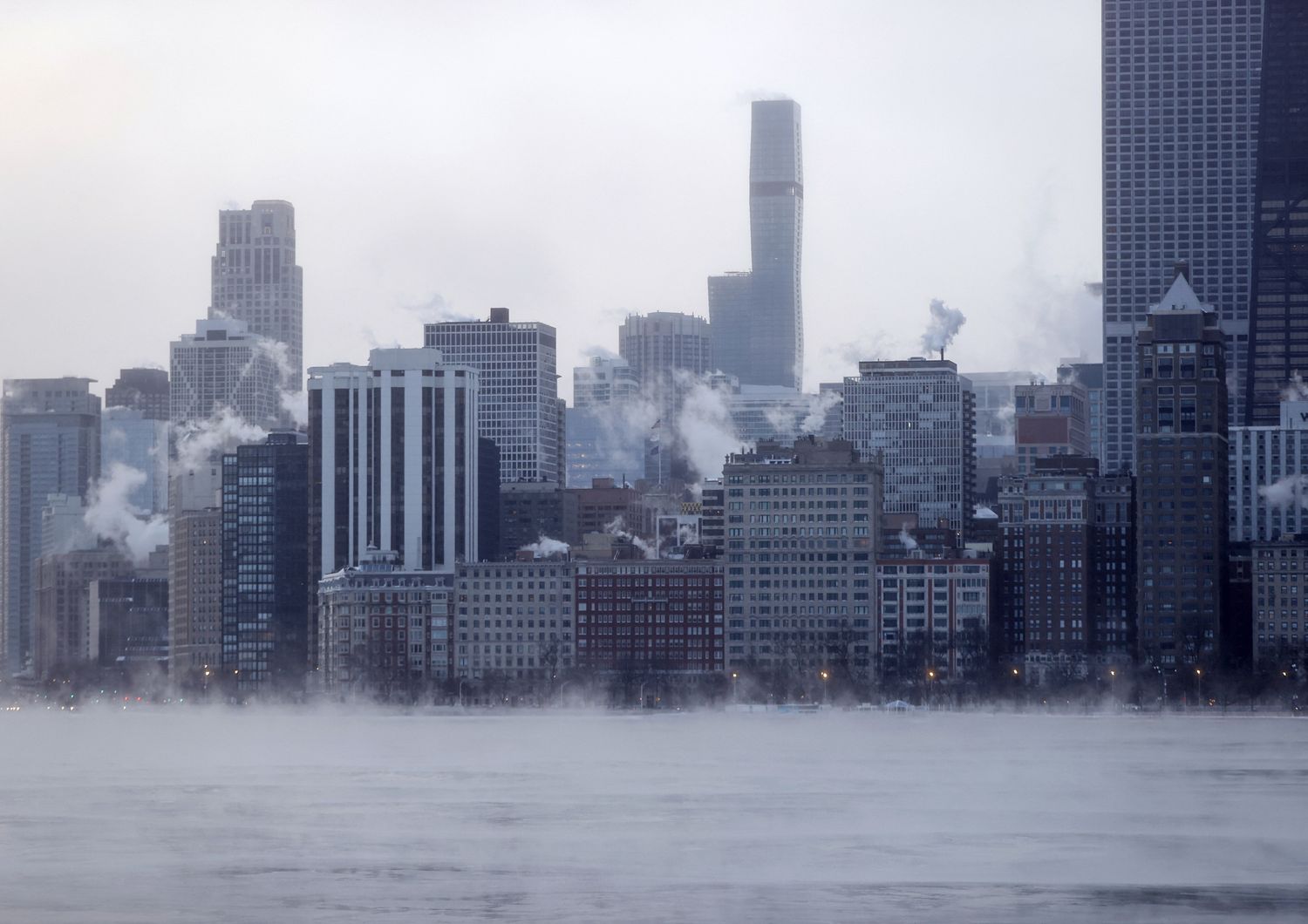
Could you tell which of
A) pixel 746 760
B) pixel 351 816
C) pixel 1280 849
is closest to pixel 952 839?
pixel 1280 849

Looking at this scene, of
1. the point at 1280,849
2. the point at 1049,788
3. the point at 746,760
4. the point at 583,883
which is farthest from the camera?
the point at 746,760

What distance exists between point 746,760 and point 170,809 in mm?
51864

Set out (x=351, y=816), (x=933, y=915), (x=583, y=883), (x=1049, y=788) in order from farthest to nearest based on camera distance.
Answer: (x=1049, y=788) → (x=351, y=816) → (x=583, y=883) → (x=933, y=915)

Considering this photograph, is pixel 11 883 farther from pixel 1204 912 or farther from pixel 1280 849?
pixel 1280 849

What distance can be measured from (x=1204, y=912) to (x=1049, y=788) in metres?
53.4

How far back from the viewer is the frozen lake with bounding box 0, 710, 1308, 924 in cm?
8869

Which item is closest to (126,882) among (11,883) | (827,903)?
(11,883)

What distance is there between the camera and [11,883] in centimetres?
9512

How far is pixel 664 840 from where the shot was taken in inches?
4316

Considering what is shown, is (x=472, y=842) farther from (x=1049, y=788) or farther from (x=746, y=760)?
(x=746, y=760)

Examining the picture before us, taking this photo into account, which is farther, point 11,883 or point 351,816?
point 351,816

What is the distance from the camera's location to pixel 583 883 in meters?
93.7

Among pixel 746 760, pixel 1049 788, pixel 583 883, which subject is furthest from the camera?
pixel 746 760

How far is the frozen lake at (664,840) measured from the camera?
88.7 meters
